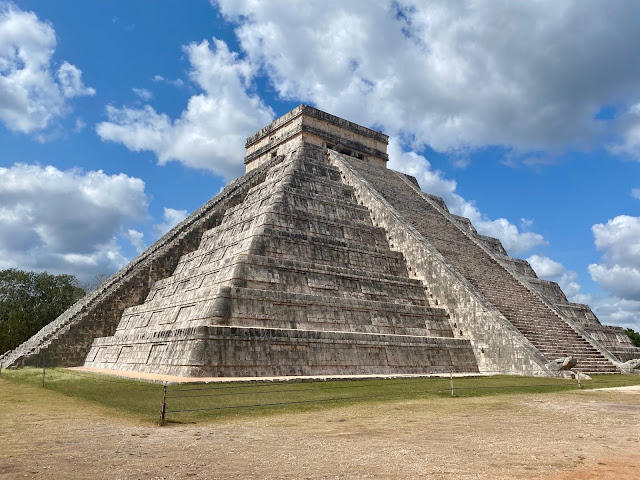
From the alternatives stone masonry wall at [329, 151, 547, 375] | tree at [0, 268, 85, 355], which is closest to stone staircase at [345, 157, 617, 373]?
stone masonry wall at [329, 151, 547, 375]

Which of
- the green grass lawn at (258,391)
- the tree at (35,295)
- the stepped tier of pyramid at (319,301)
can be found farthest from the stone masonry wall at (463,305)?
the tree at (35,295)

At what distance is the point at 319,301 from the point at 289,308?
1.17 meters

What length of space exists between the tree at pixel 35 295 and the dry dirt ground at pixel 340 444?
26.0 m

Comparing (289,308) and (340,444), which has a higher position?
(289,308)

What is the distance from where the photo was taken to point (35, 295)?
34.2 m

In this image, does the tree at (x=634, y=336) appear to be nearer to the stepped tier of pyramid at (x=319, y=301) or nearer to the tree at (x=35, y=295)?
the stepped tier of pyramid at (x=319, y=301)

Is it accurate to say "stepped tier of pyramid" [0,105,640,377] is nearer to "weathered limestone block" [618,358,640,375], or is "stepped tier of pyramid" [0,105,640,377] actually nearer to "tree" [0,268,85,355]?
"weathered limestone block" [618,358,640,375]

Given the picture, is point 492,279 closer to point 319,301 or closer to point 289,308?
point 319,301

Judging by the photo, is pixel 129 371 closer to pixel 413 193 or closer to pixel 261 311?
pixel 261 311

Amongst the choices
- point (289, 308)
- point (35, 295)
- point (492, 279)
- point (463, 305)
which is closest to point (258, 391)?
point (289, 308)

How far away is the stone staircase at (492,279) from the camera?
1902 cm

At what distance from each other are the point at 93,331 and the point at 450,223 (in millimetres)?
18428

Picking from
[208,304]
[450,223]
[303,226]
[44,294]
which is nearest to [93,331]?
[208,304]

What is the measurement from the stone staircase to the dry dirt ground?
955 centimetres
